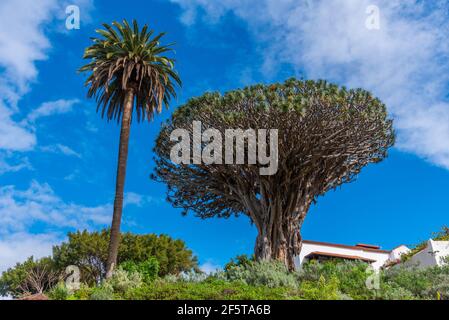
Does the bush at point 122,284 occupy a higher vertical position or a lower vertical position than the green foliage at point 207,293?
higher

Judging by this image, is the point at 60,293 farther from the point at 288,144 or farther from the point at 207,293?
the point at 288,144

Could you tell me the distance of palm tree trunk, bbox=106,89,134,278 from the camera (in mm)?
20250

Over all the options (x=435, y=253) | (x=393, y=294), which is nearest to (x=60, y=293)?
(x=393, y=294)

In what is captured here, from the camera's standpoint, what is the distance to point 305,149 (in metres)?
23.0

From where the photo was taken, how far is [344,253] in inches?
1428

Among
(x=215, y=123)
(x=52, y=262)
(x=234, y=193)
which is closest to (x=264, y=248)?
(x=234, y=193)

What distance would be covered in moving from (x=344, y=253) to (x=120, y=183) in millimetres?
22386

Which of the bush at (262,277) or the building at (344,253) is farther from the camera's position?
the building at (344,253)

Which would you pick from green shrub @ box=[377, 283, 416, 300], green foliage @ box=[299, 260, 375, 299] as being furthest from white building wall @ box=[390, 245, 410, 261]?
green shrub @ box=[377, 283, 416, 300]

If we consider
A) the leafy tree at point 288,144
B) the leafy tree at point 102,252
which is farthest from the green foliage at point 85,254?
the leafy tree at point 288,144

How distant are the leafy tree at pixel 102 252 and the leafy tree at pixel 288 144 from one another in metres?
16.0

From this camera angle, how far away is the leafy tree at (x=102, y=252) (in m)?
40.0

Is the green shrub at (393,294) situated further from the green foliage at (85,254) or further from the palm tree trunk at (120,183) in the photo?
the green foliage at (85,254)

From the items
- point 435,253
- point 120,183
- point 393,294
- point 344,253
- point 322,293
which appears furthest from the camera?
point 344,253
